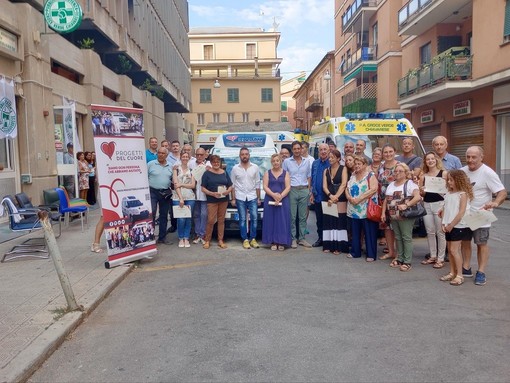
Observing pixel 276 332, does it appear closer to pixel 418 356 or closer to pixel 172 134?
pixel 418 356

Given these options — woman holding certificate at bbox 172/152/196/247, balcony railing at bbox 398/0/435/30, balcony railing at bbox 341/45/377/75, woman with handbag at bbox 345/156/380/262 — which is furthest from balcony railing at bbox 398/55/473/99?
woman holding certificate at bbox 172/152/196/247

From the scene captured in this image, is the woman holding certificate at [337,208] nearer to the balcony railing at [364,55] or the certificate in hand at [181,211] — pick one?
the certificate in hand at [181,211]

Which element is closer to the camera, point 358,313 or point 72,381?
point 72,381

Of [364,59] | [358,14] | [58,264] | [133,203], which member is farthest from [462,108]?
[58,264]

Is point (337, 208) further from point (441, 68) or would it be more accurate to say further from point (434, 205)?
point (441, 68)

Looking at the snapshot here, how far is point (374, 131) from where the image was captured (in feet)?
37.5

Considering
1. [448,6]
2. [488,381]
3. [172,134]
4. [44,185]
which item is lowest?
[488,381]

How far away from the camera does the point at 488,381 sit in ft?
11.7

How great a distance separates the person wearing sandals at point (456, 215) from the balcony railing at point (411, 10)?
17.3 m

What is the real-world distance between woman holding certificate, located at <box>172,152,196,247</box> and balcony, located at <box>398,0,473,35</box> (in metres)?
16.2

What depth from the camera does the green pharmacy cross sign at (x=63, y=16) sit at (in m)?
11.4

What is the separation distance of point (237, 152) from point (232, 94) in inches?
1910

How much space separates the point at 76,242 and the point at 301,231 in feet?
14.5

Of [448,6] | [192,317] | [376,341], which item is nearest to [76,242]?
[192,317]
